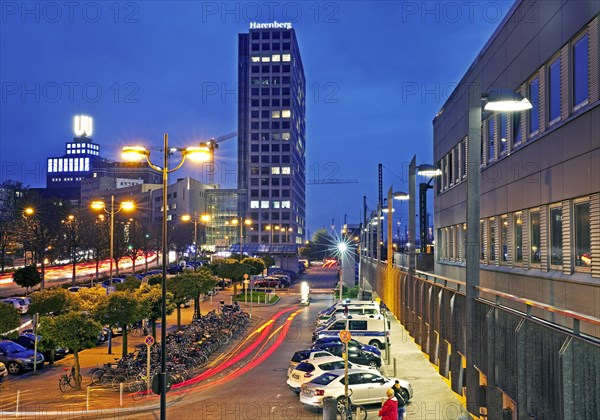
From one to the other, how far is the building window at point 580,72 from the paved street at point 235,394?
11.0 meters

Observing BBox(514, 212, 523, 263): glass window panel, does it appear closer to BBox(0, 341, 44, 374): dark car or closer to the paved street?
the paved street

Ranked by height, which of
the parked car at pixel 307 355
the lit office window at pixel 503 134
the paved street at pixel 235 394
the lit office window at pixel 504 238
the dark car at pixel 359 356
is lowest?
the paved street at pixel 235 394

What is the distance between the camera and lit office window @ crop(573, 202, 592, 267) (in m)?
13.6

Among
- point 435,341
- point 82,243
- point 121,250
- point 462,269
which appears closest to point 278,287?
point 121,250

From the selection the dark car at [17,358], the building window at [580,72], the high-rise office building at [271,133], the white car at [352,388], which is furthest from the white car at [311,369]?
the high-rise office building at [271,133]

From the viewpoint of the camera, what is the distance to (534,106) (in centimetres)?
1728

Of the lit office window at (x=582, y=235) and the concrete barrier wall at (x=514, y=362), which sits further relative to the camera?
the lit office window at (x=582, y=235)

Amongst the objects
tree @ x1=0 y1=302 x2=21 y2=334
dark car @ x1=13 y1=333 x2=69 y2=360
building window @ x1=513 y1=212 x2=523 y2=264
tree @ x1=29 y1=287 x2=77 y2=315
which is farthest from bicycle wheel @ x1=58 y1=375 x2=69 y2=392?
building window @ x1=513 y1=212 x2=523 y2=264

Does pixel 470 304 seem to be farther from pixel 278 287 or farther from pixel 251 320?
pixel 278 287

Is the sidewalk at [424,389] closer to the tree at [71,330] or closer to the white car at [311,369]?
the white car at [311,369]

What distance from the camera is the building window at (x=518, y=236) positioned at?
750 inches

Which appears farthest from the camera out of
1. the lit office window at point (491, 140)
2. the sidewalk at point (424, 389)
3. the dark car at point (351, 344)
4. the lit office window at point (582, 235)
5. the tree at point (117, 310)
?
the dark car at point (351, 344)

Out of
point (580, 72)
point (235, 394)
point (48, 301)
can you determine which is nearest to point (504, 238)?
point (580, 72)

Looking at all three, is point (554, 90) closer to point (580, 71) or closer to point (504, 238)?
point (580, 71)
